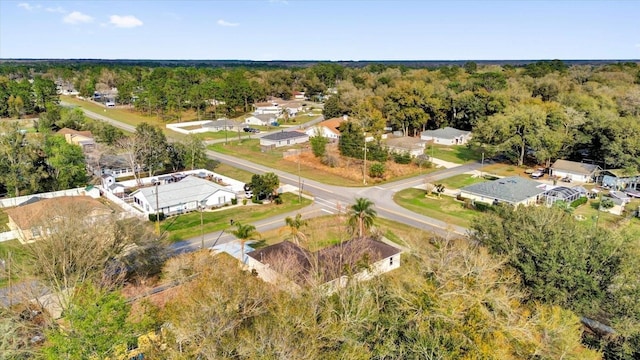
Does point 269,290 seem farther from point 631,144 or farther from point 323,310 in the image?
point 631,144

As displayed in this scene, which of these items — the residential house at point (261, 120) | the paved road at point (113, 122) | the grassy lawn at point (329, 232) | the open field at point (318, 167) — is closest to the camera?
the grassy lawn at point (329, 232)

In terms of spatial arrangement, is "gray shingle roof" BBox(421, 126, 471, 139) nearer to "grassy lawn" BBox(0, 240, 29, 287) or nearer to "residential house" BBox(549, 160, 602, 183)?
"residential house" BBox(549, 160, 602, 183)

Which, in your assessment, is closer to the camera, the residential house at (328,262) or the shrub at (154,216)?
the residential house at (328,262)

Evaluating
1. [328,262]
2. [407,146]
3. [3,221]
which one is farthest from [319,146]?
[3,221]

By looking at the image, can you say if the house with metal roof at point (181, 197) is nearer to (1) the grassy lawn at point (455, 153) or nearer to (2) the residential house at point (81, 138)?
(2) the residential house at point (81, 138)

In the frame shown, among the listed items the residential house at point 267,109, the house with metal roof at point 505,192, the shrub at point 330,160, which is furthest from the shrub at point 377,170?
the residential house at point 267,109

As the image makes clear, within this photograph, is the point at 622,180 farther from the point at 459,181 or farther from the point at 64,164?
the point at 64,164

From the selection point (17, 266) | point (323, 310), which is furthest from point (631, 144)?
point (17, 266)
